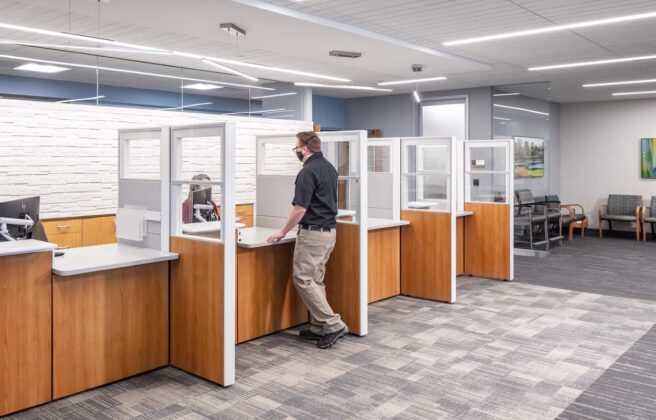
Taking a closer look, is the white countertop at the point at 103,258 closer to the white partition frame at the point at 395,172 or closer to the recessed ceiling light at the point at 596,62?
the white partition frame at the point at 395,172

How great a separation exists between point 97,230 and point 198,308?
109 inches

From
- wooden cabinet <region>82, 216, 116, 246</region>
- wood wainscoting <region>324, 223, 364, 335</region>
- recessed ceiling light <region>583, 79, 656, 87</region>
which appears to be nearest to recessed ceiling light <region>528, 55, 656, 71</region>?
recessed ceiling light <region>583, 79, 656, 87</region>

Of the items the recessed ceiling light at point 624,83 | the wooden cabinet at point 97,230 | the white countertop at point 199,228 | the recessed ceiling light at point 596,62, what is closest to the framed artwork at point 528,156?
the recessed ceiling light at point 624,83

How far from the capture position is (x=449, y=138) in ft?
15.1

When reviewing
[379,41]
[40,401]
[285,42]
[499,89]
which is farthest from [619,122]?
[40,401]

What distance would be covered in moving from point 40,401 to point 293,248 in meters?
1.74

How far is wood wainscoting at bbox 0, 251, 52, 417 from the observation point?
8.13ft

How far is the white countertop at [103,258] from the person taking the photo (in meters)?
2.64

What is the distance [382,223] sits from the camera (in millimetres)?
4582

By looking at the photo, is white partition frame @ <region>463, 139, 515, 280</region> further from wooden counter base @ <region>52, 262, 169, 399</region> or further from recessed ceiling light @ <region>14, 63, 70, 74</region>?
recessed ceiling light @ <region>14, 63, 70, 74</region>

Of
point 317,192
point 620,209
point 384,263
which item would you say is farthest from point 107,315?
point 620,209

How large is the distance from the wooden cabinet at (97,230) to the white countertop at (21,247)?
263 centimetres

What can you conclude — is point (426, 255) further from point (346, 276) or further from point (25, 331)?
point (25, 331)

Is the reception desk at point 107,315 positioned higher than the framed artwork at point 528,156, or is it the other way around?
the framed artwork at point 528,156
